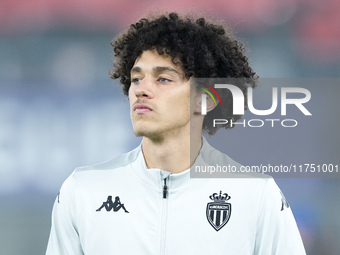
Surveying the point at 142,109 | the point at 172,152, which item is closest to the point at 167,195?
the point at 172,152

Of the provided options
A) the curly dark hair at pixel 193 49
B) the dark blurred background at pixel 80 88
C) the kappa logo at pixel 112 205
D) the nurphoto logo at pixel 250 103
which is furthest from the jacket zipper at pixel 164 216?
the dark blurred background at pixel 80 88

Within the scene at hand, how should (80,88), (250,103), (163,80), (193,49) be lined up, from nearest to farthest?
(163,80) < (193,49) < (250,103) < (80,88)

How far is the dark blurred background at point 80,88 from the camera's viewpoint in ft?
17.8

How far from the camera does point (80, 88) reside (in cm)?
572

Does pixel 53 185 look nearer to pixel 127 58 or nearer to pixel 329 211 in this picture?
pixel 127 58

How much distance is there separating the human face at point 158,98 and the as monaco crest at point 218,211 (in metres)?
0.44

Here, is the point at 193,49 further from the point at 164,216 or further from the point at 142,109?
the point at 164,216

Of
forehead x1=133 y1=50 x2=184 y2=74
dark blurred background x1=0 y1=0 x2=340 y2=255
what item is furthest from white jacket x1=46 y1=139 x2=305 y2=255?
dark blurred background x1=0 y1=0 x2=340 y2=255

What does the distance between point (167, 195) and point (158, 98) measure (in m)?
0.56

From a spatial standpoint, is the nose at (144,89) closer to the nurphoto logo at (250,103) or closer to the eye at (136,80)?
the eye at (136,80)

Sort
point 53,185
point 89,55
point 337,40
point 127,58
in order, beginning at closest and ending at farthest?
point 127,58 < point 53,185 < point 89,55 < point 337,40

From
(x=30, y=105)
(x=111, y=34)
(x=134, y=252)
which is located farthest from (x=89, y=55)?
(x=134, y=252)

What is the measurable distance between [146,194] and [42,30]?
3.56m

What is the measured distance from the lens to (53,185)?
5.47m
